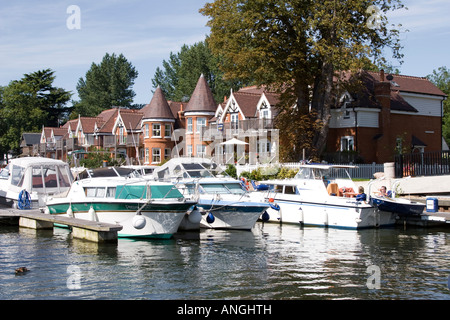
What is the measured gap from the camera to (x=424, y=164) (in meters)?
32.9

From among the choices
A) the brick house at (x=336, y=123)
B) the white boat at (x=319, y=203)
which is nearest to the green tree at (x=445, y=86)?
the brick house at (x=336, y=123)

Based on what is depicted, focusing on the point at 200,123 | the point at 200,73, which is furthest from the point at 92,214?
the point at 200,73

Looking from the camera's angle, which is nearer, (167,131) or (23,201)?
(23,201)

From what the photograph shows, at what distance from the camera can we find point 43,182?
30.1 m

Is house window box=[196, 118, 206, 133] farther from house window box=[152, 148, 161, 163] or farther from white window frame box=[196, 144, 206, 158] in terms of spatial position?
house window box=[152, 148, 161, 163]

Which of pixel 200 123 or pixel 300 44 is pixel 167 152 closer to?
pixel 200 123

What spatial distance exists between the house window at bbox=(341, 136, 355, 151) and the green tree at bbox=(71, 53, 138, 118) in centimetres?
6521

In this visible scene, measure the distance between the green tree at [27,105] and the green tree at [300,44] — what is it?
62261 mm

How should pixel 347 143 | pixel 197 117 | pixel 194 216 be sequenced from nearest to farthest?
pixel 194 216 → pixel 347 143 → pixel 197 117

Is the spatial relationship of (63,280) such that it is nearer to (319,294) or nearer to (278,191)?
(319,294)

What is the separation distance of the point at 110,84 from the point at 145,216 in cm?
8769

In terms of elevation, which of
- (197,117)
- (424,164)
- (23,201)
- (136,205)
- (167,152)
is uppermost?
(197,117)

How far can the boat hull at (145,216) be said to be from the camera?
864 inches
